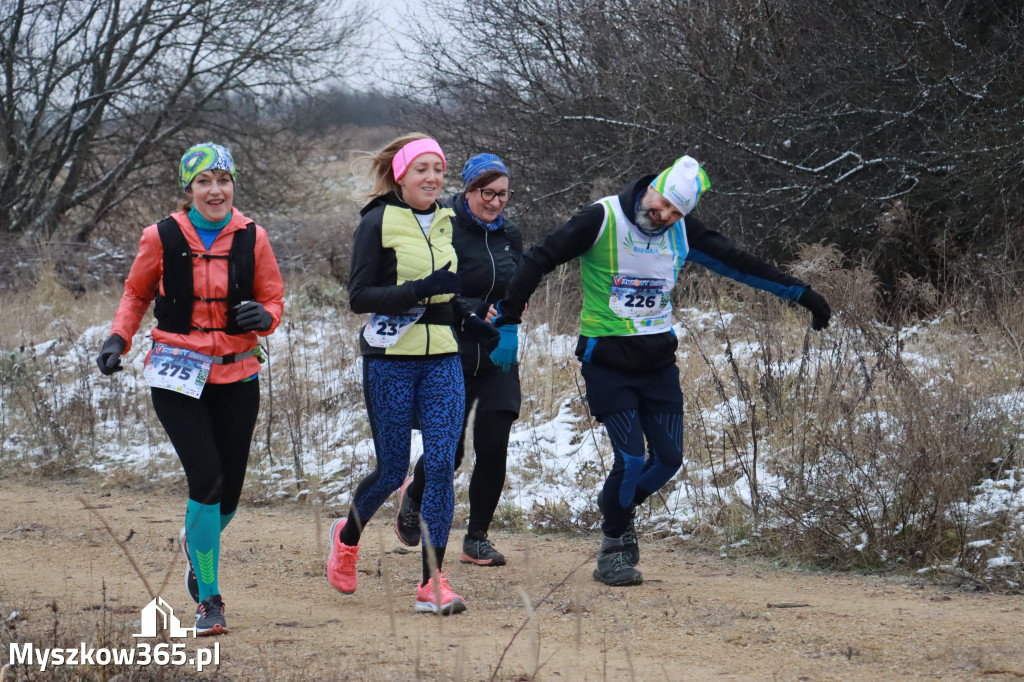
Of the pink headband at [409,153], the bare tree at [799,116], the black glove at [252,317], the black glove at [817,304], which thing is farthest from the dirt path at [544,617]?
the bare tree at [799,116]

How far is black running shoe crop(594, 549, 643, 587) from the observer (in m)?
5.39

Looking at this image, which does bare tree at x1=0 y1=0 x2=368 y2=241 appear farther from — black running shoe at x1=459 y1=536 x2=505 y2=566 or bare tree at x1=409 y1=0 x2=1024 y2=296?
black running shoe at x1=459 y1=536 x2=505 y2=566

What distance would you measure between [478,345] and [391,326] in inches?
40.7

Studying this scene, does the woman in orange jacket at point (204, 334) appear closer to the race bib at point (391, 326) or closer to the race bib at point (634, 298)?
the race bib at point (391, 326)

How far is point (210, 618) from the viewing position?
14.5 ft

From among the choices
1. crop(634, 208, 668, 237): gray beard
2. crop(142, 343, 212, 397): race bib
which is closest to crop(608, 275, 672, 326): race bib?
crop(634, 208, 668, 237): gray beard

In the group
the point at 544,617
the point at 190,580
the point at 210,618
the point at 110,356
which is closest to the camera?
the point at 110,356

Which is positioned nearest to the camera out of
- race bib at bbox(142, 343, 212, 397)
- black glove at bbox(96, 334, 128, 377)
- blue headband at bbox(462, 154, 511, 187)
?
black glove at bbox(96, 334, 128, 377)

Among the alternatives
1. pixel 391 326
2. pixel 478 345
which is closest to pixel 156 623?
pixel 391 326

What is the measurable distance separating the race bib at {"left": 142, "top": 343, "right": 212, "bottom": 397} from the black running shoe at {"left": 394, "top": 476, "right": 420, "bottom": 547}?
1.55 meters

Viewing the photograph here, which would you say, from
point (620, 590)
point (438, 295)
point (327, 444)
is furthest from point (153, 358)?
point (327, 444)

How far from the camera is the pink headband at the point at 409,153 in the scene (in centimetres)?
474

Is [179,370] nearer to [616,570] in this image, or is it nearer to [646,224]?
[646,224]

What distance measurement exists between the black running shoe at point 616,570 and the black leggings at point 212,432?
6.07 feet
